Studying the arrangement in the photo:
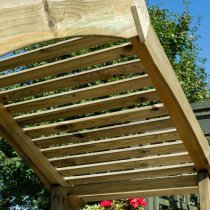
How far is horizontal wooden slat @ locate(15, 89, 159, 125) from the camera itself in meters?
2.62

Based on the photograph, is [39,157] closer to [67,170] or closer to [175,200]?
[67,170]

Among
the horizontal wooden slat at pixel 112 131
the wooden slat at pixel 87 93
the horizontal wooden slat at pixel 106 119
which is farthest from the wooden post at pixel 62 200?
the wooden slat at pixel 87 93

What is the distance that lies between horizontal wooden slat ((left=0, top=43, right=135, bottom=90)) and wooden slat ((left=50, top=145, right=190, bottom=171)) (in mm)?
894

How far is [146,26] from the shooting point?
1.57 m

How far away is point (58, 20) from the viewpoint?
4.45 ft

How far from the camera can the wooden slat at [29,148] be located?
10.1 ft

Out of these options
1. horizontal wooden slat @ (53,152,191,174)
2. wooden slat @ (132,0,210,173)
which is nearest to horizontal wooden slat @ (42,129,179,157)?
horizontal wooden slat @ (53,152,191,174)

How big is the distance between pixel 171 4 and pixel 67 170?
11409mm

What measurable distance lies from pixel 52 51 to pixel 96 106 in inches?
21.4

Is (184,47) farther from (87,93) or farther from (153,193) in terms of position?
(87,93)

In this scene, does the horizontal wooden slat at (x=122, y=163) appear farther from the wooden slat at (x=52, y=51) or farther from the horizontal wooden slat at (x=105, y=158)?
the wooden slat at (x=52, y=51)

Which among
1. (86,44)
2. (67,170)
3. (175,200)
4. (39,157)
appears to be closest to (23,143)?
(39,157)

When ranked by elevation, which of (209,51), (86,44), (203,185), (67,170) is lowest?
(203,185)

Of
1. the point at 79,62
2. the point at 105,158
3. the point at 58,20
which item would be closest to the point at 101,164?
the point at 105,158
